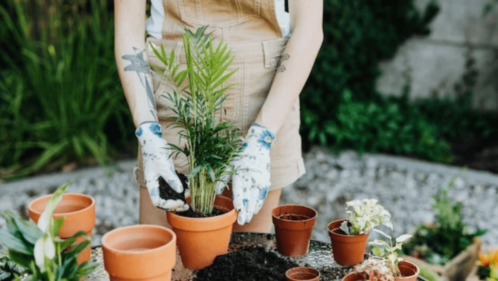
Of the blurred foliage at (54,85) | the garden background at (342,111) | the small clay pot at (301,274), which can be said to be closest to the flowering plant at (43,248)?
the small clay pot at (301,274)

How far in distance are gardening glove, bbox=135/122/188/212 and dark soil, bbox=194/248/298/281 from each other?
16 cm

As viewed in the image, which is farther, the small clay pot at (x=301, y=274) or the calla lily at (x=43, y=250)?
the small clay pot at (x=301, y=274)

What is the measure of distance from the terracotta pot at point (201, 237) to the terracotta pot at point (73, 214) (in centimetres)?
19

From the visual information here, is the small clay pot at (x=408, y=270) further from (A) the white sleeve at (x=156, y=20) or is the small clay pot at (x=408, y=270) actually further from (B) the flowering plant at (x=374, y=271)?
(A) the white sleeve at (x=156, y=20)

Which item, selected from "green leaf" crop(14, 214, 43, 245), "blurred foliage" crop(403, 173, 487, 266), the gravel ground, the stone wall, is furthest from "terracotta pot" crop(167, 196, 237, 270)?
the stone wall

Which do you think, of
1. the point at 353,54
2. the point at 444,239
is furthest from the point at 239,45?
the point at 353,54

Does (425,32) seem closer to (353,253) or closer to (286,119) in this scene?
(286,119)

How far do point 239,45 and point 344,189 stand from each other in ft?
8.33

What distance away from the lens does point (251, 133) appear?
155 cm

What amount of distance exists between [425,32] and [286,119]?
145 inches

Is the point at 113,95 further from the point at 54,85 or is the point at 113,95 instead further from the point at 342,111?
the point at 342,111

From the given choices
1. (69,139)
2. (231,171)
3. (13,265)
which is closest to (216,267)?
(231,171)

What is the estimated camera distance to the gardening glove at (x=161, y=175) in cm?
138

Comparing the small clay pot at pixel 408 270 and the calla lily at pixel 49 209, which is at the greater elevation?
the calla lily at pixel 49 209
